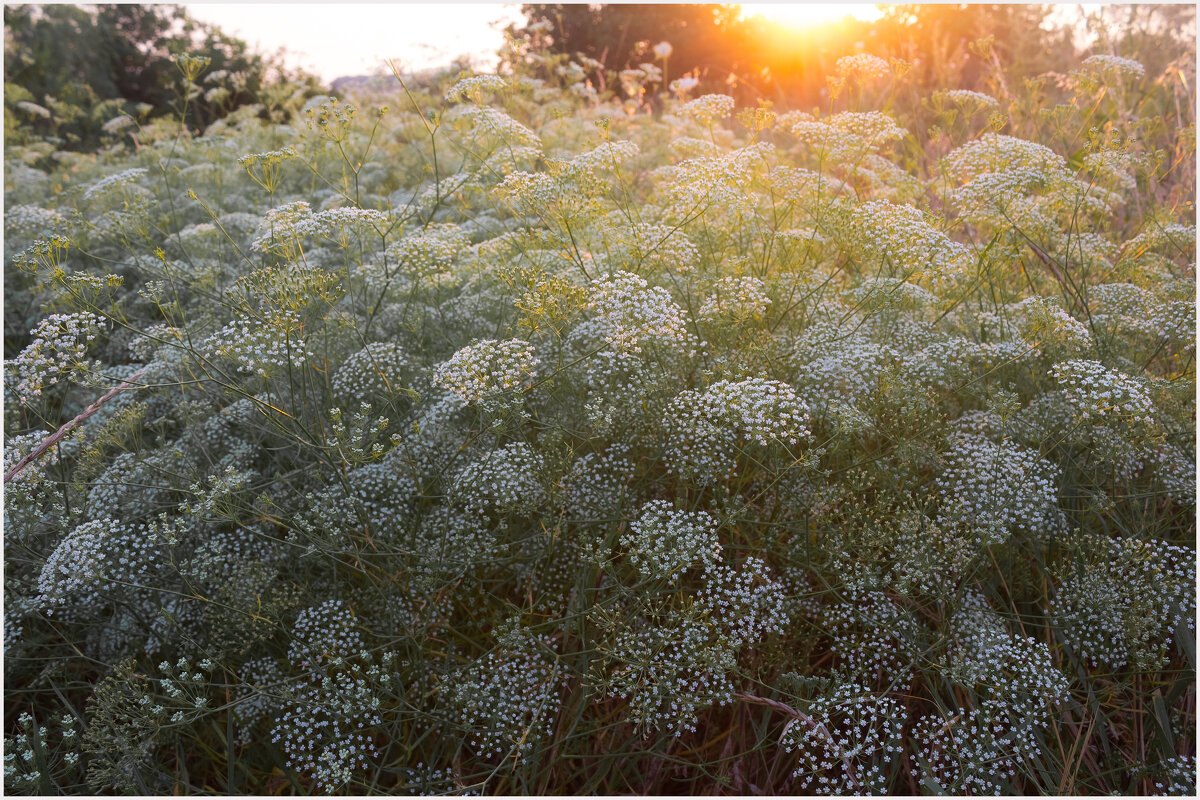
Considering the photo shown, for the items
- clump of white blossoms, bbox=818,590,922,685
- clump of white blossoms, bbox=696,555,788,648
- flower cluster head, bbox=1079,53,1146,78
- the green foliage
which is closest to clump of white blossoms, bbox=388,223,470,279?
clump of white blossoms, bbox=696,555,788,648

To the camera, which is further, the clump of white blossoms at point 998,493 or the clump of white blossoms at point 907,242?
the clump of white blossoms at point 907,242

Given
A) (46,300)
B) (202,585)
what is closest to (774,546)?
(202,585)

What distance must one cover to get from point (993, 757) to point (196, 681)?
310 centimetres

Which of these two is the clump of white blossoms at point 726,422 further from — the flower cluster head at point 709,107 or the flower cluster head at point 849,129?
the flower cluster head at point 709,107

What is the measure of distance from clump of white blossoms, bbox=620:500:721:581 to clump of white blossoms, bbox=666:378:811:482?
1.18 ft

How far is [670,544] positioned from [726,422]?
69 cm

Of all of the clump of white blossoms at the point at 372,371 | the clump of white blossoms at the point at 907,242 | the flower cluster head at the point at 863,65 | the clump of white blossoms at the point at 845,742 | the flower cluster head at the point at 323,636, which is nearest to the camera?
the clump of white blossoms at the point at 845,742

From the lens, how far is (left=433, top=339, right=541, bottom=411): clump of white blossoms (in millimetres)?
2852

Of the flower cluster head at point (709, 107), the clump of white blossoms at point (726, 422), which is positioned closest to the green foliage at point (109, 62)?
the flower cluster head at point (709, 107)

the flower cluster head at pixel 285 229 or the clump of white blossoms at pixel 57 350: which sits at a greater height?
the flower cluster head at pixel 285 229

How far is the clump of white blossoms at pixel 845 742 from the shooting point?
252 cm

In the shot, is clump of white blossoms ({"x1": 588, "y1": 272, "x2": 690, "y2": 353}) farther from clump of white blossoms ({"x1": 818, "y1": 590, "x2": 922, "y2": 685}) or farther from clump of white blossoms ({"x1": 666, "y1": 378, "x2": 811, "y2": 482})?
clump of white blossoms ({"x1": 818, "y1": 590, "x2": 922, "y2": 685})

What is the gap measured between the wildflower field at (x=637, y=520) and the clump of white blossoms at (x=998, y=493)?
0.09 feet

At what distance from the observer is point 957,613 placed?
3.01 metres
